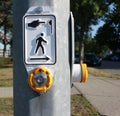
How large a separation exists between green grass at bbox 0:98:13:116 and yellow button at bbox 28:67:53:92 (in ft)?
23.7

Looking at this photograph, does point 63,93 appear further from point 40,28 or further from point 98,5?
point 98,5

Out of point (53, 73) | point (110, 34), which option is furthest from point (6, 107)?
point (110, 34)

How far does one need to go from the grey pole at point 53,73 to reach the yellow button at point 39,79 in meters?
0.03

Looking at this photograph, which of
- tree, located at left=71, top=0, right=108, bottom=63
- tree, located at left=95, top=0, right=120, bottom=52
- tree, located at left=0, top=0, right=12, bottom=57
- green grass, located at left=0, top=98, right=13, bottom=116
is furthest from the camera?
tree, located at left=95, top=0, right=120, bottom=52

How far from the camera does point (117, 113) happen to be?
30.6 ft

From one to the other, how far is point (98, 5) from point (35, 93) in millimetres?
29485

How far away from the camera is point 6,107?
397 inches

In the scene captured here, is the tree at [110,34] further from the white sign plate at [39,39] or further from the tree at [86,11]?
the white sign plate at [39,39]

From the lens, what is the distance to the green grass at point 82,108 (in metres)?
9.30

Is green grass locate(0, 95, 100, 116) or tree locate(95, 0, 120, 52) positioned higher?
tree locate(95, 0, 120, 52)

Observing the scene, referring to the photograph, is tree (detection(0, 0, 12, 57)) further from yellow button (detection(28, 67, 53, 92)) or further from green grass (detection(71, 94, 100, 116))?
yellow button (detection(28, 67, 53, 92))

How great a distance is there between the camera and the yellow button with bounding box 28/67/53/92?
2.07 meters

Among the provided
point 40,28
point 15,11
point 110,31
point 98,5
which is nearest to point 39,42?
point 40,28

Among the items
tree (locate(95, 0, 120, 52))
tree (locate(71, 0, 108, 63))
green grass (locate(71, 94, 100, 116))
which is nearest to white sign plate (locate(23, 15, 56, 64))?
green grass (locate(71, 94, 100, 116))
